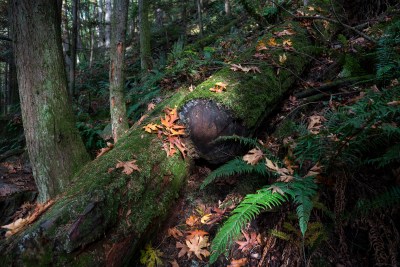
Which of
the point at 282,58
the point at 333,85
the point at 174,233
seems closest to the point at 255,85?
the point at 282,58

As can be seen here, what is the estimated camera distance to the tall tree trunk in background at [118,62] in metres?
4.29

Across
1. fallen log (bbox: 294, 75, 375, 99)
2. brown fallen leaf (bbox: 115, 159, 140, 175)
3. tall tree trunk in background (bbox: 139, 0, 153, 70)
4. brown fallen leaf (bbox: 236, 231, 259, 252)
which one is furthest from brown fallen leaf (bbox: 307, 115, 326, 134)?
tall tree trunk in background (bbox: 139, 0, 153, 70)

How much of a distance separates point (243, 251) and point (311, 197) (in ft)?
2.74

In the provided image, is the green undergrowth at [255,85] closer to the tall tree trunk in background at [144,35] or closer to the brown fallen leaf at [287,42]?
the brown fallen leaf at [287,42]

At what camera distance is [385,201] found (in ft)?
5.46

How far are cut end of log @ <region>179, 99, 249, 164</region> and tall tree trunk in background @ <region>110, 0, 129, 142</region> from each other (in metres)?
1.83

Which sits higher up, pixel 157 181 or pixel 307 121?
pixel 307 121

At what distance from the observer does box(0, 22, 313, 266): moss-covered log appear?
203 centimetres

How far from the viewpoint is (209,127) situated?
3.06 m

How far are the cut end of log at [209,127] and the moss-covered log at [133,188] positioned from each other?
1cm

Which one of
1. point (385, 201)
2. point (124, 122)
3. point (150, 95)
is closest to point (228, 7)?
point (150, 95)

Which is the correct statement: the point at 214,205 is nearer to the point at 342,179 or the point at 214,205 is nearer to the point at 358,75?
the point at 342,179

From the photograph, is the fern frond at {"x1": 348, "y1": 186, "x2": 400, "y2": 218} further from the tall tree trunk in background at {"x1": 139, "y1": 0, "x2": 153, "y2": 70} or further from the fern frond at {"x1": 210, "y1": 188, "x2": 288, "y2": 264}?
the tall tree trunk in background at {"x1": 139, "y1": 0, "x2": 153, "y2": 70}

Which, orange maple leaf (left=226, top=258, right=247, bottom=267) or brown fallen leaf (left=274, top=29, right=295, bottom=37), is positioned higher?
brown fallen leaf (left=274, top=29, right=295, bottom=37)
